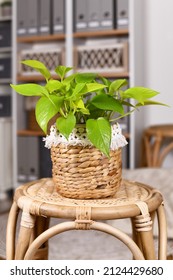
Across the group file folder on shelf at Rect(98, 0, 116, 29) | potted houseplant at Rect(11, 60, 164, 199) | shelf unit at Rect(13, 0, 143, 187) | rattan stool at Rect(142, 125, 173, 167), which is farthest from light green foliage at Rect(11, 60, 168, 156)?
file folder on shelf at Rect(98, 0, 116, 29)

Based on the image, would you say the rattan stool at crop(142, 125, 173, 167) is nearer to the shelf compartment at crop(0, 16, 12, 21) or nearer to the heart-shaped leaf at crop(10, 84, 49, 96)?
the shelf compartment at crop(0, 16, 12, 21)

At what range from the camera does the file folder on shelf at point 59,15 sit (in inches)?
132

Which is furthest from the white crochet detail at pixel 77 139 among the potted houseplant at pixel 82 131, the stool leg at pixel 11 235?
the stool leg at pixel 11 235

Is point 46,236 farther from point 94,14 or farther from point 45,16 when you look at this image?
point 45,16

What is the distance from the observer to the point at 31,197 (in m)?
1.08

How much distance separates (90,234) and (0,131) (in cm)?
196

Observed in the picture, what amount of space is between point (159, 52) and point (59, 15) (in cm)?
81

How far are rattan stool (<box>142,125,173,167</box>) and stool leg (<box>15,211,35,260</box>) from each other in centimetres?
200

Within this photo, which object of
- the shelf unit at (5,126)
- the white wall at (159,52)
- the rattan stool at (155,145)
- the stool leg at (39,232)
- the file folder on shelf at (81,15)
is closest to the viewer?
the stool leg at (39,232)

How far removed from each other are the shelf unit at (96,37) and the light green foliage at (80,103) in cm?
206

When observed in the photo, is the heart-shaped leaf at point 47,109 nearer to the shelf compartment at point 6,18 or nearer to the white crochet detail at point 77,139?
the white crochet detail at point 77,139
